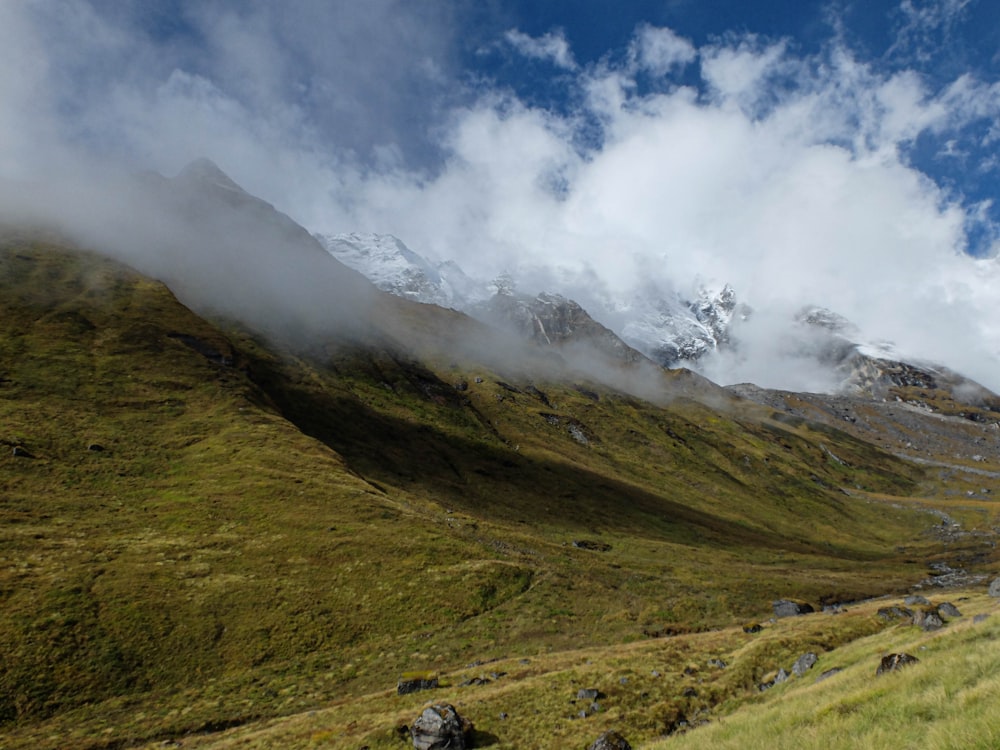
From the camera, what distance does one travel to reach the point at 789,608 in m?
58.3

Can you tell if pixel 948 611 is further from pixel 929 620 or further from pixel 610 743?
pixel 610 743

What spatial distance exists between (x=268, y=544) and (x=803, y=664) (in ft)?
160

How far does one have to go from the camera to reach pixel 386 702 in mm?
30562

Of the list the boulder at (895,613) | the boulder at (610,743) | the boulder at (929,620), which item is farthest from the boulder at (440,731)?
the boulder at (895,613)

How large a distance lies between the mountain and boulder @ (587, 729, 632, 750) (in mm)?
2702

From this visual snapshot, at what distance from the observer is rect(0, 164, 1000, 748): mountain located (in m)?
Answer: 30.8

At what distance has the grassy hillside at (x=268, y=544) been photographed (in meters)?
35.8

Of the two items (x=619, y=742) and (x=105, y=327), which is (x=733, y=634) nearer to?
(x=619, y=742)

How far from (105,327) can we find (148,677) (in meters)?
95.4

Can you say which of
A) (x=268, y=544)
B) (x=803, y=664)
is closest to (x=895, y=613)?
(x=803, y=664)

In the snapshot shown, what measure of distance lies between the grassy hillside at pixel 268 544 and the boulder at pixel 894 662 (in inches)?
424

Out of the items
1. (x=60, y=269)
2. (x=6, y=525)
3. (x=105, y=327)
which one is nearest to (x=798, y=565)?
(x=6, y=525)

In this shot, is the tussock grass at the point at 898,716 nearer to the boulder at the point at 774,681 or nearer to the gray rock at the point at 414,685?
the boulder at the point at 774,681

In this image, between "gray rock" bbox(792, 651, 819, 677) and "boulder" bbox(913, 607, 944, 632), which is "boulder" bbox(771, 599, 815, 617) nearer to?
"boulder" bbox(913, 607, 944, 632)
